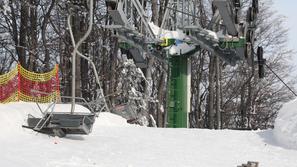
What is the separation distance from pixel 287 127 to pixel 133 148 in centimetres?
428

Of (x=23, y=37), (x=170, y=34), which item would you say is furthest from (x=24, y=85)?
(x=23, y=37)

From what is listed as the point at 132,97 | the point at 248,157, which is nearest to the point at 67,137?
the point at 248,157

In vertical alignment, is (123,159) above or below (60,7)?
below

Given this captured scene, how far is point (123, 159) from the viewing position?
10453mm

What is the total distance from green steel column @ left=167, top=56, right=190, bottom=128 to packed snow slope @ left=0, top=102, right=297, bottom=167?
22.9 ft

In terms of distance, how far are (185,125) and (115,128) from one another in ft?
22.6

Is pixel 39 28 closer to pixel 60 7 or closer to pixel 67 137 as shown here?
pixel 60 7

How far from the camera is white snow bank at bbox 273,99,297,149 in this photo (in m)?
13.6

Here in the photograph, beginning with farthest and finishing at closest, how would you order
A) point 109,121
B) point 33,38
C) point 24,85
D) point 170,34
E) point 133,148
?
point 33,38 < point 170,34 < point 109,121 < point 24,85 < point 133,148

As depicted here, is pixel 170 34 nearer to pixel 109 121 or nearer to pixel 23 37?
pixel 109 121

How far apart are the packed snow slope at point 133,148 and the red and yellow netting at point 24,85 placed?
4.95 ft

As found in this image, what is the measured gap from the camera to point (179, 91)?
2330cm

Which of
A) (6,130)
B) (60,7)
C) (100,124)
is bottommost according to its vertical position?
(100,124)

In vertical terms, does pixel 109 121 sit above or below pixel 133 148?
below
